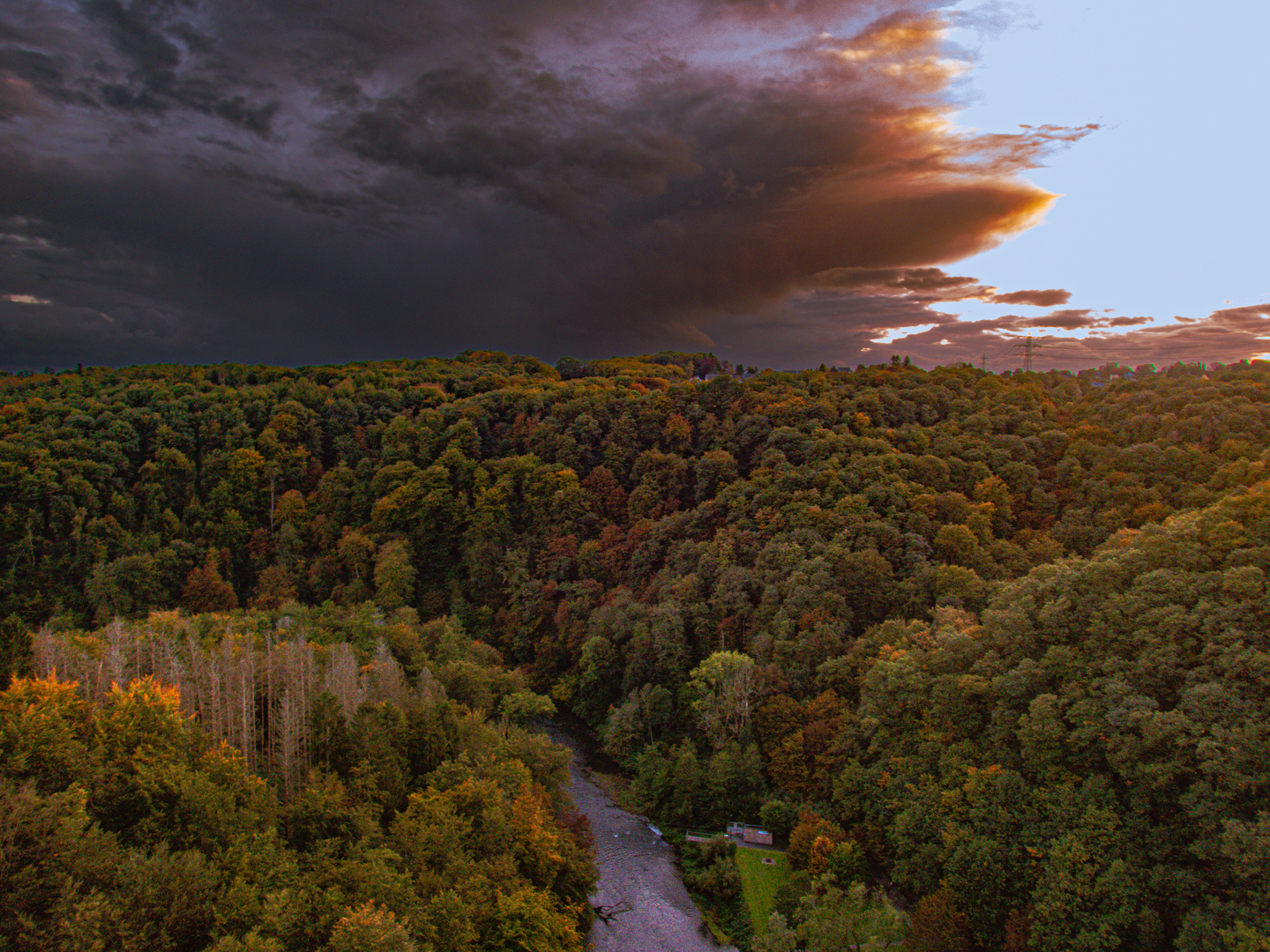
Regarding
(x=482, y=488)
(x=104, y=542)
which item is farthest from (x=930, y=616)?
(x=104, y=542)

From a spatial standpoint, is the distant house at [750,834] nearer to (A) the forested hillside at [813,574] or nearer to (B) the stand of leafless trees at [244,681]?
(A) the forested hillside at [813,574]

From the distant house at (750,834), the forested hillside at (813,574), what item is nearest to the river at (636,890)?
the forested hillside at (813,574)

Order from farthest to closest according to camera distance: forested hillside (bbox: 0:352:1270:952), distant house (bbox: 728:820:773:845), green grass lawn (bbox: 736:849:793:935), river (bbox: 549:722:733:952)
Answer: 1. distant house (bbox: 728:820:773:845)
2. green grass lawn (bbox: 736:849:793:935)
3. river (bbox: 549:722:733:952)
4. forested hillside (bbox: 0:352:1270:952)

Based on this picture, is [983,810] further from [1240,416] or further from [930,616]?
[1240,416]

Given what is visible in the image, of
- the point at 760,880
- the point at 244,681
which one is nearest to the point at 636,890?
the point at 760,880

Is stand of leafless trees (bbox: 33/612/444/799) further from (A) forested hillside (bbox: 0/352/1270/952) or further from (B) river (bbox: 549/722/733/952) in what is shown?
(B) river (bbox: 549/722/733/952)

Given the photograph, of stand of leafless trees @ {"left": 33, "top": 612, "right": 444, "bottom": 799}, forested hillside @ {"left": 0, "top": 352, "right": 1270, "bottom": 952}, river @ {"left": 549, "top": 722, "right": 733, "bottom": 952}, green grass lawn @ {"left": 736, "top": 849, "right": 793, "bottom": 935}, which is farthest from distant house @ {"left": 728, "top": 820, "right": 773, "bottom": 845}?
stand of leafless trees @ {"left": 33, "top": 612, "right": 444, "bottom": 799}
